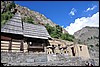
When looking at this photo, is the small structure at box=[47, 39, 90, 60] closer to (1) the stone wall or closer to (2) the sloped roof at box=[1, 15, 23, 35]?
(2) the sloped roof at box=[1, 15, 23, 35]

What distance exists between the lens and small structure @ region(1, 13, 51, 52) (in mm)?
18281

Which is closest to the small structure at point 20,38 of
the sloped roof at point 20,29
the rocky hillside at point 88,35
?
the sloped roof at point 20,29

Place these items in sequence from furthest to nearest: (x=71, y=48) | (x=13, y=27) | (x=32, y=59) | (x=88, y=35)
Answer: (x=88, y=35) → (x=71, y=48) → (x=13, y=27) → (x=32, y=59)

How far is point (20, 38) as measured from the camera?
1953cm

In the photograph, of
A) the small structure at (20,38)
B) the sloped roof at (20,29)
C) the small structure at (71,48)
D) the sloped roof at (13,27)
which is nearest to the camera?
the small structure at (20,38)

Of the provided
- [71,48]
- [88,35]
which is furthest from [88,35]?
[71,48]

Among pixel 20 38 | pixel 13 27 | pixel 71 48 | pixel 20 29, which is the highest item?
pixel 13 27

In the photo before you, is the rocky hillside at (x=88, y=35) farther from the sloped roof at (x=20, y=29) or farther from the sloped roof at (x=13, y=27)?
the sloped roof at (x=13, y=27)

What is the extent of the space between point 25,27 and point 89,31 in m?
42.1

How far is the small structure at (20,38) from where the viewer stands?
1828 cm

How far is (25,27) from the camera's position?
22781mm

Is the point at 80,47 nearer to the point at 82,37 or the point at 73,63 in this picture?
the point at 73,63

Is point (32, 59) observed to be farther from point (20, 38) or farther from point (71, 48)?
Result: point (71, 48)

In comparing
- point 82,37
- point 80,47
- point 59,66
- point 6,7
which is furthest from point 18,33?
point 82,37
